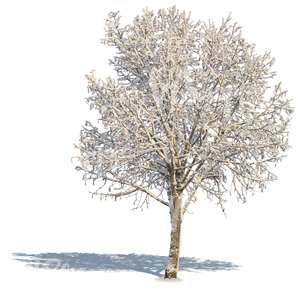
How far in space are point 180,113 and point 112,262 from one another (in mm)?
9683

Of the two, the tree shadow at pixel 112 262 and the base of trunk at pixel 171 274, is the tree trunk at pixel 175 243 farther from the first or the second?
the tree shadow at pixel 112 262

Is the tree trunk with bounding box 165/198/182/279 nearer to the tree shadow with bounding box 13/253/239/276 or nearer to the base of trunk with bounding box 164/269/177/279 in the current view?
the base of trunk with bounding box 164/269/177/279

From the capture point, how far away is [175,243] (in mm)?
29578

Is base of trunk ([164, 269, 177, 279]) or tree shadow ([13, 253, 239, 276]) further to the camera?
tree shadow ([13, 253, 239, 276])

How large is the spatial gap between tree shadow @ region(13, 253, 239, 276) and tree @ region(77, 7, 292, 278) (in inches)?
145

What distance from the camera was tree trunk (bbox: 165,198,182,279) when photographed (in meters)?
29.5

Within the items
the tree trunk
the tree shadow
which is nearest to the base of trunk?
the tree trunk

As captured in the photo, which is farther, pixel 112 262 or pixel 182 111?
pixel 112 262

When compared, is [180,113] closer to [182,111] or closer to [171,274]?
[182,111]

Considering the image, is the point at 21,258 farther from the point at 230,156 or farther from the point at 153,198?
the point at 230,156

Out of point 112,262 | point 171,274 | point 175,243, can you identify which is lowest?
point 171,274

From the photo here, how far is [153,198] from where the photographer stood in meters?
30.3

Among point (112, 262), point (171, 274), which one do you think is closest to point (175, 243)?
point (171, 274)

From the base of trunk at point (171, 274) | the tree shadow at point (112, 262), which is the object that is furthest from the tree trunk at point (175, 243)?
the tree shadow at point (112, 262)
